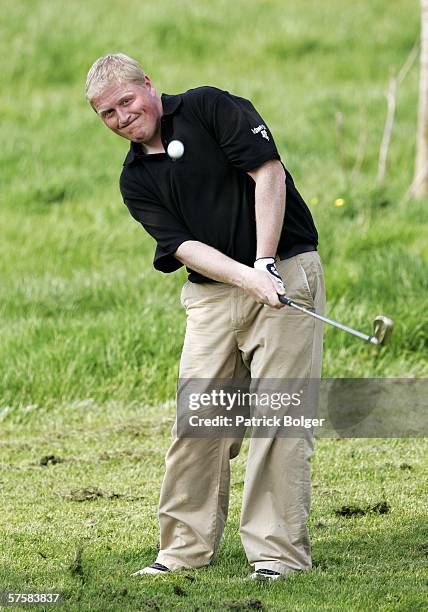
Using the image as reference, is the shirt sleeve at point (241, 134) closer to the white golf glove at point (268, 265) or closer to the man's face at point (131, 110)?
the man's face at point (131, 110)

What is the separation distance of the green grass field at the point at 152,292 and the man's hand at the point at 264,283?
3.38 ft

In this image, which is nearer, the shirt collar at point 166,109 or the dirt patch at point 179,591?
the dirt patch at point 179,591

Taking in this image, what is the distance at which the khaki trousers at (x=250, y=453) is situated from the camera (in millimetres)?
4418

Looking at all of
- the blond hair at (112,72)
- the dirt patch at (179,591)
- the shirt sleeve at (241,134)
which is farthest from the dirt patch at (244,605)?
the blond hair at (112,72)

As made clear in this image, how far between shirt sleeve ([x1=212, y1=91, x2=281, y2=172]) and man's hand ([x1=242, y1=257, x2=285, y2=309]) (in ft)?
1.17

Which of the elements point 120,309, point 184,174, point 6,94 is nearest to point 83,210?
point 120,309

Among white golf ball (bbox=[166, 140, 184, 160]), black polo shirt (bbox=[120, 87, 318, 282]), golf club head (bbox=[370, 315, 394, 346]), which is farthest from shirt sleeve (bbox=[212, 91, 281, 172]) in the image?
golf club head (bbox=[370, 315, 394, 346])

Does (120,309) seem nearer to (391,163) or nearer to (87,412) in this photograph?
(87,412)

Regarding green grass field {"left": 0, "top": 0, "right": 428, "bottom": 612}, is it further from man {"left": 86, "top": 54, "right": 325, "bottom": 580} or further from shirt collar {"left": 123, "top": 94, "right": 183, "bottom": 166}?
shirt collar {"left": 123, "top": 94, "right": 183, "bottom": 166}

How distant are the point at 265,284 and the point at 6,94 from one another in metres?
9.74

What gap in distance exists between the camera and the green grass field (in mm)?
4711

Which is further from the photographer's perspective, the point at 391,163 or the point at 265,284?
the point at 391,163

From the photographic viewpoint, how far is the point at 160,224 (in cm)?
452

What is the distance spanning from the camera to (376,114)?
40.5 ft
